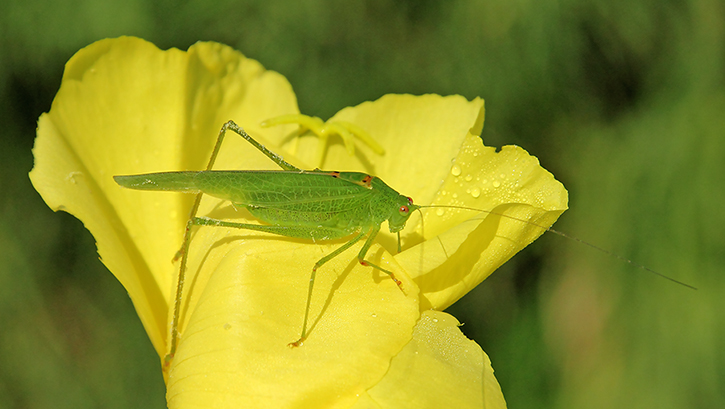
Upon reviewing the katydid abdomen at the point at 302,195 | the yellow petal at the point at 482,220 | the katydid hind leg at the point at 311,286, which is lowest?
the katydid abdomen at the point at 302,195

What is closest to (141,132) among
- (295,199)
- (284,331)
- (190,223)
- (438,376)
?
(190,223)

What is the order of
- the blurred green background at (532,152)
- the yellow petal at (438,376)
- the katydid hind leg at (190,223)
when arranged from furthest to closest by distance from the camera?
the blurred green background at (532,152)
the katydid hind leg at (190,223)
the yellow petal at (438,376)

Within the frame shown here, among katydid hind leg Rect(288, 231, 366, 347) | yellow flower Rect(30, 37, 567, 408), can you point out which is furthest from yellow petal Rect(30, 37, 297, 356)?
katydid hind leg Rect(288, 231, 366, 347)

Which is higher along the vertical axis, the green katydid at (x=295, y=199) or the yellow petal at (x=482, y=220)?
the yellow petal at (x=482, y=220)

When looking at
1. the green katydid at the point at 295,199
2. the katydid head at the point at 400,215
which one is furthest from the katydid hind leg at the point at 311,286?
the katydid head at the point at 400,215

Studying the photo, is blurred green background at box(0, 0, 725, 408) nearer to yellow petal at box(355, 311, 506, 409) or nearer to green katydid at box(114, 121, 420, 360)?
green katydid at box(114, 121, 420, 360)

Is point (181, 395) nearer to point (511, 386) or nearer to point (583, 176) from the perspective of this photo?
point (511, 386)

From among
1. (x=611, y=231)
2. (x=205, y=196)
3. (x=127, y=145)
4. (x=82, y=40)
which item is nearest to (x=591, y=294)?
(x=611, y=231)

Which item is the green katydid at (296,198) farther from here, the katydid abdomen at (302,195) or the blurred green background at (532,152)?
the blurred green background at (532,152)
